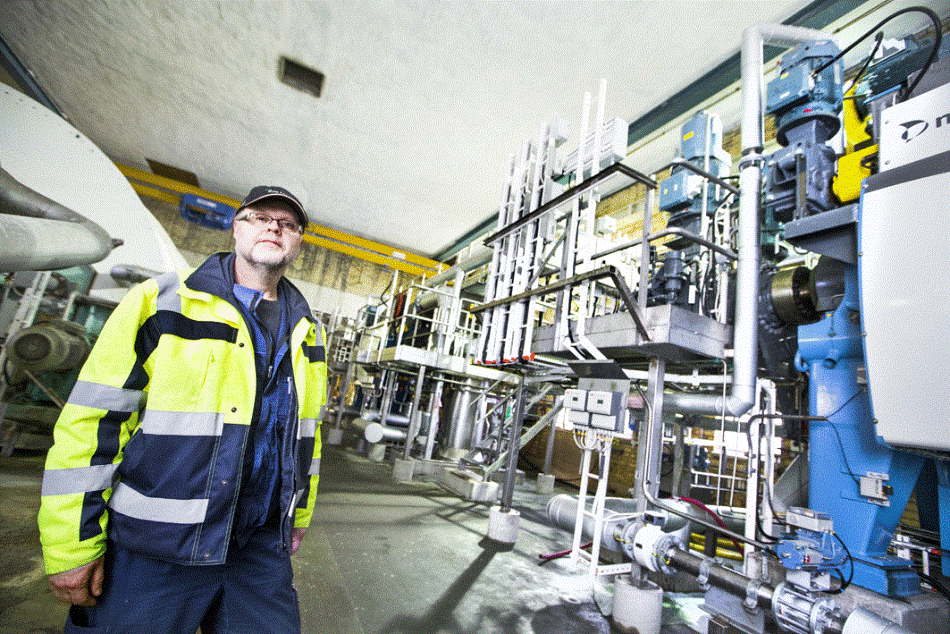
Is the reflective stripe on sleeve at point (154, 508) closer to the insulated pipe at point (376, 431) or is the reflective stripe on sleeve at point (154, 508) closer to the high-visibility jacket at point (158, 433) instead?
the high-visibility jacket at point (158, 433)

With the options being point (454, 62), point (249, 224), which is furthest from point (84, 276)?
point (249, 224)

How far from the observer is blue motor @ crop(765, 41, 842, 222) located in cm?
317

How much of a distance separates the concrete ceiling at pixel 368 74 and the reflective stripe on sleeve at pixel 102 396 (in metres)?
5.65

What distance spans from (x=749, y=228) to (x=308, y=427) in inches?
136

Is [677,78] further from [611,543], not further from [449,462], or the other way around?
[449,462]

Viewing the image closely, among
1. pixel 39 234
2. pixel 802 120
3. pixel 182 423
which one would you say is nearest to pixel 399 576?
pixel 182 423

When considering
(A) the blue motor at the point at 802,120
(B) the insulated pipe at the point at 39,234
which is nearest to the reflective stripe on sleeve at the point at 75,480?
(B) the insulated pipe at the point at 39,234

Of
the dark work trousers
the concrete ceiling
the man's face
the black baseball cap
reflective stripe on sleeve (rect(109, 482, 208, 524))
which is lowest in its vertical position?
the dark work trousers

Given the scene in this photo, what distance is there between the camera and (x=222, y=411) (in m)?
1.43

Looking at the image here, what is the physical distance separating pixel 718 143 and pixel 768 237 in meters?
1.20

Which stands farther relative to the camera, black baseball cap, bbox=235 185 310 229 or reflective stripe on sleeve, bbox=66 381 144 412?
black baseball cap, bbox=235 185 310 229

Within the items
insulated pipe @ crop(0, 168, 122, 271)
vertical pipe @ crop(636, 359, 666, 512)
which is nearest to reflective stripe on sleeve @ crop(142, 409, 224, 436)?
vertical pipe @ crop(636, 359, 666, 512)

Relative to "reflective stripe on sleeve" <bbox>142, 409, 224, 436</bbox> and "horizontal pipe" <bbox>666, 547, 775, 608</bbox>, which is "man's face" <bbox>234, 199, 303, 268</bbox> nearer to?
"reflective stripe on sleeve" <bbox>142, 409, 224, 436</bbox>

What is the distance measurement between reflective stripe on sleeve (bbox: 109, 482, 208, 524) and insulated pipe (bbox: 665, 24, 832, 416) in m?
3.13
